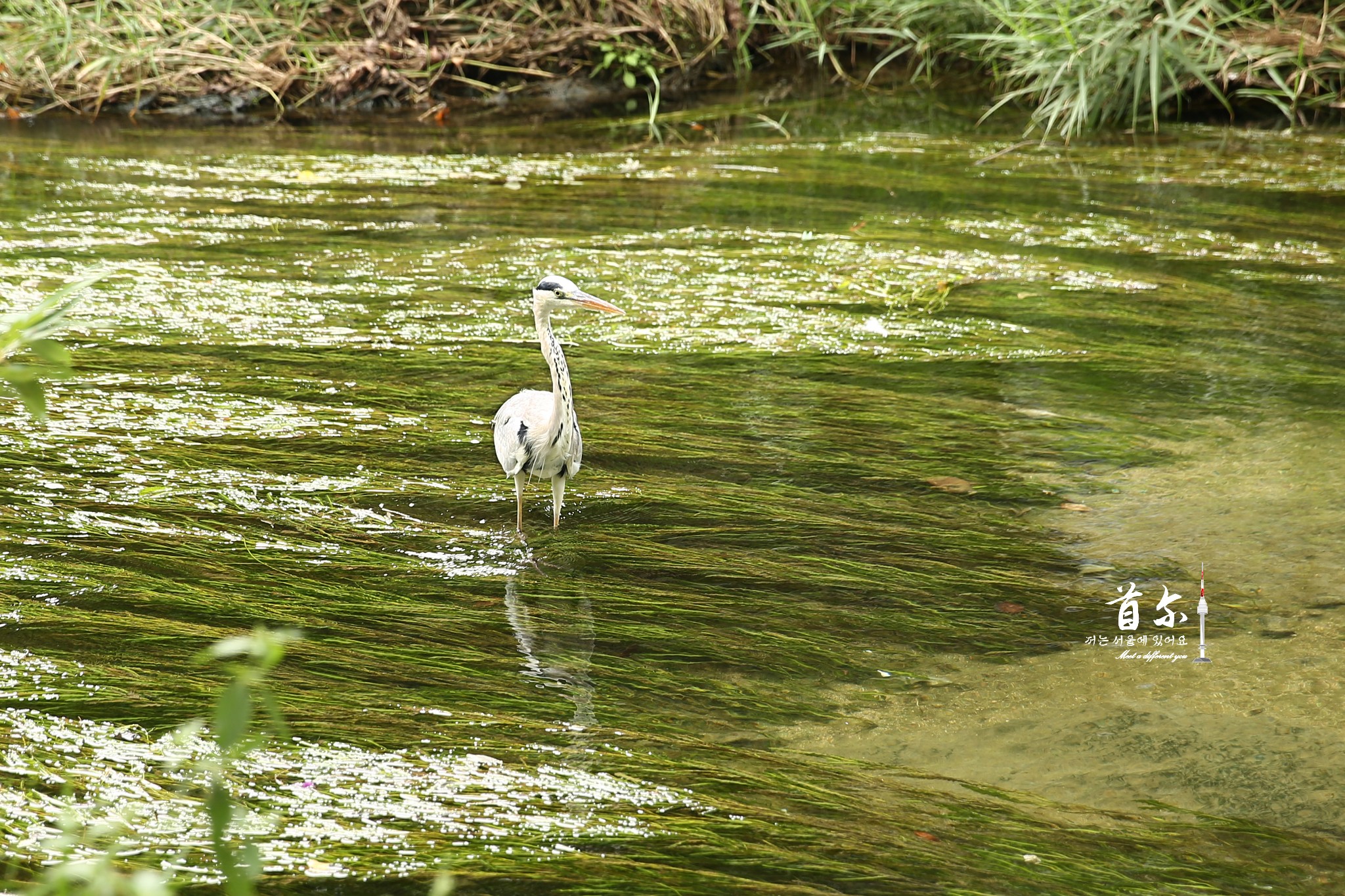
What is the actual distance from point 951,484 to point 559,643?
1.08 meters

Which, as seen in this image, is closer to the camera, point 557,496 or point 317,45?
point 557,496

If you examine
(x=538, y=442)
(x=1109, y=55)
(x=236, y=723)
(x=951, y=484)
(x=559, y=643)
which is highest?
(x=1109, y=55)

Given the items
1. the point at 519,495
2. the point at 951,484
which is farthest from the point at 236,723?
the point at 951,484

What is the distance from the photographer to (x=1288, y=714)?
72.3 inches

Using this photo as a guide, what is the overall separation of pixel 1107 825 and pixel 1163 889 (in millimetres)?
150

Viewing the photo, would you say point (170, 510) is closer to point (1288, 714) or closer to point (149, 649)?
point (149, 649)

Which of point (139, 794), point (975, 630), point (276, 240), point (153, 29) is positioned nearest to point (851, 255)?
point (276, 240)

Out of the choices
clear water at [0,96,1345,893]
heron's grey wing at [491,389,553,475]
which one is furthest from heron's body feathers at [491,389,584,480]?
clear water at [0,96,1345,893]

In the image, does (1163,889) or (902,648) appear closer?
(1163,889)

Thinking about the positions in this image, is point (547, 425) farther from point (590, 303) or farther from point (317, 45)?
point (317, 45)

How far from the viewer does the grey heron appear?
7.94 ft

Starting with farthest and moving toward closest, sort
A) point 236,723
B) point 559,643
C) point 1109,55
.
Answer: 1. point 1109,55
2. point 559,643
3. point 236,723

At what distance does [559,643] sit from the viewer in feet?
6.93
